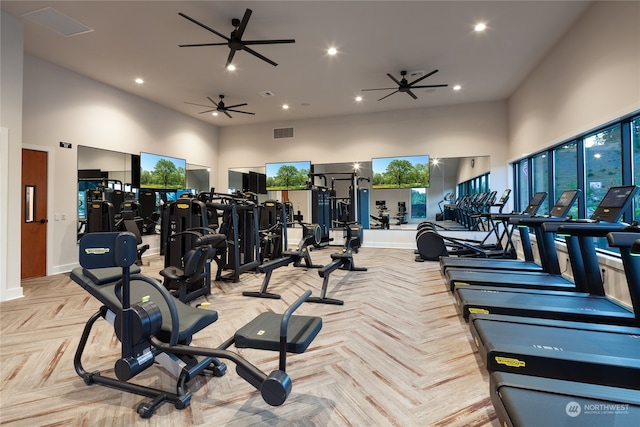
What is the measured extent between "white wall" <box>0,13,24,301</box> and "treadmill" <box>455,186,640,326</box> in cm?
584

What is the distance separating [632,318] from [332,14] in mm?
4855

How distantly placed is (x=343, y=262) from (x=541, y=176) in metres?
4.76

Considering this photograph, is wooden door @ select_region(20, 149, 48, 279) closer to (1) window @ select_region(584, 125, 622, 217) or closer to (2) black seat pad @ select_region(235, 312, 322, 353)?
(2) black seat pad @ select_region(235, 312, 322, 353)

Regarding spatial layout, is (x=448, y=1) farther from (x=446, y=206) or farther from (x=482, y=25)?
(x=446, y=206)

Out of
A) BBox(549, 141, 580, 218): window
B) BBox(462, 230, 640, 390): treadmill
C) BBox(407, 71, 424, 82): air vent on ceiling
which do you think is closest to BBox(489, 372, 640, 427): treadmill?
BBox(462, 230, 640, 390): treadmill

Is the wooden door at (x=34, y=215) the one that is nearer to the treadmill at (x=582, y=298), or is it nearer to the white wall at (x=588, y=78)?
the treadmill at (x=582, y=298)

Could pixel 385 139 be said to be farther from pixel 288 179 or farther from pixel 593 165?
pixel 593 165

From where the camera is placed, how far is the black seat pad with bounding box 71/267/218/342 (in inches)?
78.3

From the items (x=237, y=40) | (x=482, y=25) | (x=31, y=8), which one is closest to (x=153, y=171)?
(x=31, y=8)

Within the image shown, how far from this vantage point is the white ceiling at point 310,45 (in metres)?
4.32

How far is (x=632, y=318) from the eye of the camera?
2.60 meters

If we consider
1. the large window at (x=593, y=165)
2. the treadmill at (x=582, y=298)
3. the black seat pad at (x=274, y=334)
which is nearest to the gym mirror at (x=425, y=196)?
the large window at (x=593, y=165)

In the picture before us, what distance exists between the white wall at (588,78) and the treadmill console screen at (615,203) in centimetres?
113

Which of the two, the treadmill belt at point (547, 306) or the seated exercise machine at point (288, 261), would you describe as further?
the seated exercise machine at point (288, 261)
